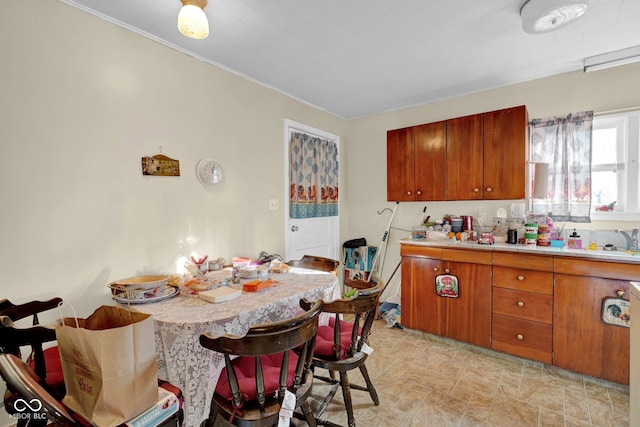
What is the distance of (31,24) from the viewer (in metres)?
1.67

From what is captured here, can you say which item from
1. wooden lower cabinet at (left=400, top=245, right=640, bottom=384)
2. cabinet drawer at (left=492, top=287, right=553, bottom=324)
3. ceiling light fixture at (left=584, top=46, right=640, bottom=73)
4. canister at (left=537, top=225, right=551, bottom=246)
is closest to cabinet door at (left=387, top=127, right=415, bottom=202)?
wooden lower cabinet at (left=400, top=245, right=640, bottom=384)

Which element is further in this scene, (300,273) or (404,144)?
(404,144)

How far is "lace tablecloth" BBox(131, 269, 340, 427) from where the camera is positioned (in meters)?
1.27

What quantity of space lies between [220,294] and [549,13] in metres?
2.55

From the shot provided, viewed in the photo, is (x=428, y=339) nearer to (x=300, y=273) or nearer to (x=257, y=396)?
(x=300, y=273)

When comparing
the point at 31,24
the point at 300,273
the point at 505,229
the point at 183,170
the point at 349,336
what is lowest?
the point at 349,336

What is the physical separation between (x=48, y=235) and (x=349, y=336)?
1889 millimetres

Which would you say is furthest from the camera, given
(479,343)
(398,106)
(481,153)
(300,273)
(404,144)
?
(398,106)

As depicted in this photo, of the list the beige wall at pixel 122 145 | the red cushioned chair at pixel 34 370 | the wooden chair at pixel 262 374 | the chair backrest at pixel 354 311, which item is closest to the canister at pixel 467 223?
the beige wall at pixel 122 145

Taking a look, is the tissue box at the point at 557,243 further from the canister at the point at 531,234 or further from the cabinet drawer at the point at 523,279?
the cabinet drawer at the point at 523,279

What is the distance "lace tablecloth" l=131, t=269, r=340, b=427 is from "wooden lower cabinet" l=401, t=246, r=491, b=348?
176cm

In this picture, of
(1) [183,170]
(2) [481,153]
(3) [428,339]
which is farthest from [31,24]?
(3) [428,339]

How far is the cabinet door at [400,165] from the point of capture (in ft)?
10.9

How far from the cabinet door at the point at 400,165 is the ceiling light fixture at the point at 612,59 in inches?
60.5
